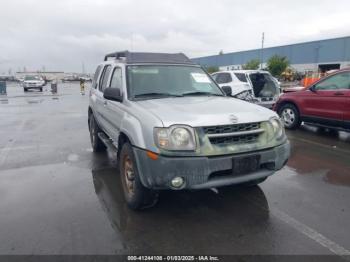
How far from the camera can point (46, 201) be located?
3.96 m

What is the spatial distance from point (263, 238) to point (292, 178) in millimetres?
2027

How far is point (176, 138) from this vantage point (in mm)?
3045

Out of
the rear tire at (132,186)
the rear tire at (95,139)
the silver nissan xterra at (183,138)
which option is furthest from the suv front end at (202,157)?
the rear tire at (95,139)

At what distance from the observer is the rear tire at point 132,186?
3.36 m

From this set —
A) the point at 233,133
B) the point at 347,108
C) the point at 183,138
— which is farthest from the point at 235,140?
the point at 347,108

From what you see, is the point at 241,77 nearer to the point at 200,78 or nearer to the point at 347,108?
the point at 347,108

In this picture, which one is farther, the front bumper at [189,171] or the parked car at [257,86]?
the parked car at [257,86]

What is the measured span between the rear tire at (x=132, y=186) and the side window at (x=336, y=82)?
238 inches

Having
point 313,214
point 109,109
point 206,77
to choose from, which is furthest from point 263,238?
point 109,109

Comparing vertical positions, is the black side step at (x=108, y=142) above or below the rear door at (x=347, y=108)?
below

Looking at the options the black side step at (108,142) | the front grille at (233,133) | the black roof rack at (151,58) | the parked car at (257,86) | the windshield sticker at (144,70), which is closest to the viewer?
the front grille at (233,133)

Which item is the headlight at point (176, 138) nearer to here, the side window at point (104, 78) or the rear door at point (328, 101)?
the side window at point (104, 78)

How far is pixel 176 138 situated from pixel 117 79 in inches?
82.3

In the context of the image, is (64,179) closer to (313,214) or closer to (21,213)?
(21,213)
